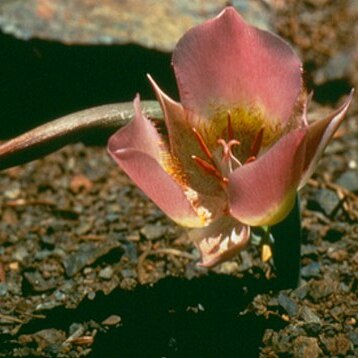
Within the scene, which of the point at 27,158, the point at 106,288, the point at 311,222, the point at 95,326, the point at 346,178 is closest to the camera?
the point at 27,158

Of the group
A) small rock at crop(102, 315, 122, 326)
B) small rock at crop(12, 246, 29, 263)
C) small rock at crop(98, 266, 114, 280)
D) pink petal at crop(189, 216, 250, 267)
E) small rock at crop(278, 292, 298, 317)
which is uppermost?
pink petal at crop(189, 216, 250, 267)

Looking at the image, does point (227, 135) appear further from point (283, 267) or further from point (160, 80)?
point (160, 80)

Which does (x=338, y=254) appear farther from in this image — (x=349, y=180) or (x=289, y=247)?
(x=349, y=180)

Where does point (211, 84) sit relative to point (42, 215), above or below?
above

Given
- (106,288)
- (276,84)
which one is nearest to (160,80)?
(106,288)

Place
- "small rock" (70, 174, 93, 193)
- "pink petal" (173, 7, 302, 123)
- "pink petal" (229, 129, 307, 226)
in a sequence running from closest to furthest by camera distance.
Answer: "pink petal" (229, 129, 307, 226) → "pink petal" (173, 7, 302, 123) → "small rock" (70, 174, 93, 193)

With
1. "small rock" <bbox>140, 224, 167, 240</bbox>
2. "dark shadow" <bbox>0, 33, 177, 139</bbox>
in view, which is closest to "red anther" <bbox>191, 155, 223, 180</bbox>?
"small rock" <bbox>140, 224, 167, 240</bbox>

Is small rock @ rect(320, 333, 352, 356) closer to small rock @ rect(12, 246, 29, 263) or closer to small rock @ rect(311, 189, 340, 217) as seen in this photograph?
small rock @ rect(311, 189, 340, 217)
